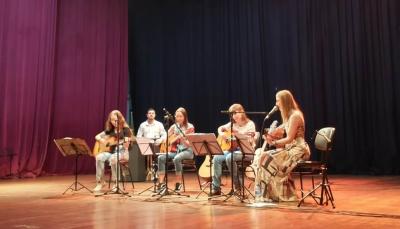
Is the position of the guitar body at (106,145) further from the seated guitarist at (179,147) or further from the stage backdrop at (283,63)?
the stage backdrop at (283,63)

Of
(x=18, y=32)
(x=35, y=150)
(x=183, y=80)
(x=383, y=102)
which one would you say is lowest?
(x=35, y=150)

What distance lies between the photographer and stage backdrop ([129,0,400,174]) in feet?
33.8

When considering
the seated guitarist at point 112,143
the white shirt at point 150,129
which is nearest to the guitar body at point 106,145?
the seated guitarist at point 112,143

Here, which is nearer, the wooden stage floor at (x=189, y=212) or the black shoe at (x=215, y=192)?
the wooden stage floor at (x=189, y=212)

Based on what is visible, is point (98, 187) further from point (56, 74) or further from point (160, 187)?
point (56, 74)

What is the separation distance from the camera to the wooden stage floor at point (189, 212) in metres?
4.55

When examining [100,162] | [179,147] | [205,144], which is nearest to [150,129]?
[100,162]

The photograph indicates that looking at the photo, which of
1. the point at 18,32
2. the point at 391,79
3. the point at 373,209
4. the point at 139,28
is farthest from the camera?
the point at 139,28

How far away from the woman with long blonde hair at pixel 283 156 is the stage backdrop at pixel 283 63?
490 cm

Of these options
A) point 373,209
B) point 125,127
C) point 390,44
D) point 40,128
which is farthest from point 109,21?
point 373,209

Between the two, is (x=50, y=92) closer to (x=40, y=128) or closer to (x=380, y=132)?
(x=40, y=128)

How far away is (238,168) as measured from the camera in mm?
6762

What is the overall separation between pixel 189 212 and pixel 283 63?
7.08 m

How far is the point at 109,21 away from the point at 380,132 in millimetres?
7346
